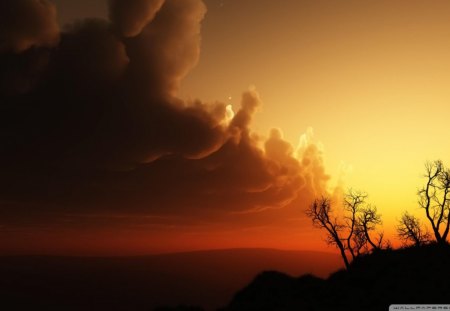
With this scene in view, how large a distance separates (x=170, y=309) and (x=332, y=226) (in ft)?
83.9

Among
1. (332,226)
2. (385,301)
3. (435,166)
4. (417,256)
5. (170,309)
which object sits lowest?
(170,309)

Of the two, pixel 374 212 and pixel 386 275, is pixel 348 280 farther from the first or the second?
pixel 374 212

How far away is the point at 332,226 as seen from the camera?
49.1 m

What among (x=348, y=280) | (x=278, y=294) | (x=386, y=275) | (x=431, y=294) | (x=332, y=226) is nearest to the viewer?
(x=431, y=294)

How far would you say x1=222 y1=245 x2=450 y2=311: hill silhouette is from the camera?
29.7 meters

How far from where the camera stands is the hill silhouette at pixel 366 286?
29734 millimetres

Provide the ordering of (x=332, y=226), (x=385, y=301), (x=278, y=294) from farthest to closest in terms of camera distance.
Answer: (x=332, y=226), (x=278, y=294), (x=385, y=301)

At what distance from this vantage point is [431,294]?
28000mm

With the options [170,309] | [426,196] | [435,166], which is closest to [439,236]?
[426,196]

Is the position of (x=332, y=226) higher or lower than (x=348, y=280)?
higher

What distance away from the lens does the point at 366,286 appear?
35188mm

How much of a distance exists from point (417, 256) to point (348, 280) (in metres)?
7.63

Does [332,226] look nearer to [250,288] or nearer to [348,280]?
[348,280]

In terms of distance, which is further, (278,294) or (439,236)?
(278,294)
